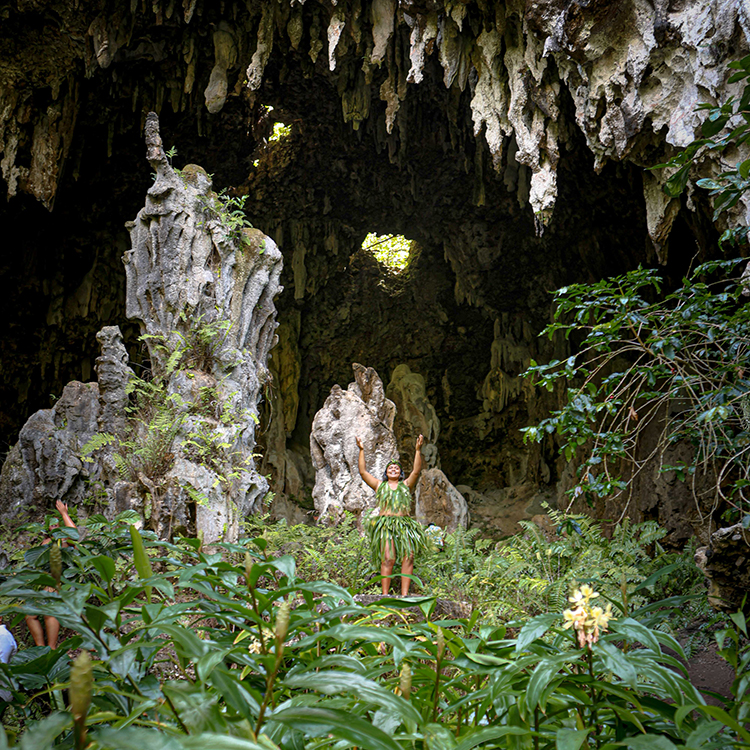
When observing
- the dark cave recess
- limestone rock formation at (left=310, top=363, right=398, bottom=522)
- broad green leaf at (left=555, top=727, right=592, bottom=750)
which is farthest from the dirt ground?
the dark cave recess

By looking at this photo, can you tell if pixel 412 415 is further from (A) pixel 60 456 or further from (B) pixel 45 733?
(B) pixel 45 733

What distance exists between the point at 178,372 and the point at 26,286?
24.0 feet

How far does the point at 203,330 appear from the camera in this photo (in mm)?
5844

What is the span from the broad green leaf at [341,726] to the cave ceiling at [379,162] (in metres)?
5.19

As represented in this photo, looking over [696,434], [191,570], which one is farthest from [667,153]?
[191,570]

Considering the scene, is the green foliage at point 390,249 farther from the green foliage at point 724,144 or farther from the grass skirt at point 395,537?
the green foliage at point 724,144

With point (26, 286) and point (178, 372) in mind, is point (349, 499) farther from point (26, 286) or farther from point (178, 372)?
point (26, 286)

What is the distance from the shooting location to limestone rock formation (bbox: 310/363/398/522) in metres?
7.62

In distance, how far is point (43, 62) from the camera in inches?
322

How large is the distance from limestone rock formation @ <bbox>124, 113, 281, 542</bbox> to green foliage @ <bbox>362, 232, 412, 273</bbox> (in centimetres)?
645

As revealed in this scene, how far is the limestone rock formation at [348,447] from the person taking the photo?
762 centimetres

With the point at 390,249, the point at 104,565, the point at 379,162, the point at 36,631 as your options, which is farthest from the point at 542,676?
the point at 390,249

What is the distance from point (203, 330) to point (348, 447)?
286cm

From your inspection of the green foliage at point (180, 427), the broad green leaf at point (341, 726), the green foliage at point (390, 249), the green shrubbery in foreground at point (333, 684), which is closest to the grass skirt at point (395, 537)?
the green foliage at point (180, 427)
